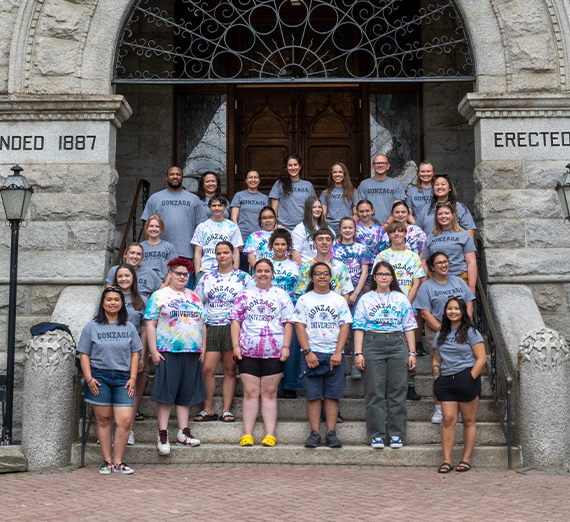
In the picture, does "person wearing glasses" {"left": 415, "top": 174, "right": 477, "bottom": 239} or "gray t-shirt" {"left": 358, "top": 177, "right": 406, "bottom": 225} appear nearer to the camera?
"person wearing glasses" {"left": 415, "top": 174, "right": 477, "bottom": 239}

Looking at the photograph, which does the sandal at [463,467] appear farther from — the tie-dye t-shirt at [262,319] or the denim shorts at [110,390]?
the denim shorts at [110,390]

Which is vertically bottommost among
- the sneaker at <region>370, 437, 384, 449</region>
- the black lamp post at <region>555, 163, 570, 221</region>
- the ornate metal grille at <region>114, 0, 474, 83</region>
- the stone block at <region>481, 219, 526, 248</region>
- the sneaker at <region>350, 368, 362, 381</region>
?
the sneaker at <region>370, 437, 384, 449</region>

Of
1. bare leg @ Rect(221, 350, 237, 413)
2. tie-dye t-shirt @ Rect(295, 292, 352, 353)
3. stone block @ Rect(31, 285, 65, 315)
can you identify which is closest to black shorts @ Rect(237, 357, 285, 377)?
bare leg @ Rect(221, 350, 237, 413)

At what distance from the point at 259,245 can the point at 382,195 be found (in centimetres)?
183

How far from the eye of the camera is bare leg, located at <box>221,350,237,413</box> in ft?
25.9

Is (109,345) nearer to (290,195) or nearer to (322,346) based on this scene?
(322,346)

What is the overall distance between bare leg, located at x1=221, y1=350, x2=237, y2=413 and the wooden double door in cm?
568

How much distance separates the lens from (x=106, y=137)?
9.70 m

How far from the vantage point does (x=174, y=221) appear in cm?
944

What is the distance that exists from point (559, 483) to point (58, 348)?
4.75 metres

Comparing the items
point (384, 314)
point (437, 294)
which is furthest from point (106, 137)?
point (437, 294)

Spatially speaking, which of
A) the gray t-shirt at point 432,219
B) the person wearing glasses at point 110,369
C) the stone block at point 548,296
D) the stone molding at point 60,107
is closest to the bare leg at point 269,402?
the person wearing glasses at point 110,369

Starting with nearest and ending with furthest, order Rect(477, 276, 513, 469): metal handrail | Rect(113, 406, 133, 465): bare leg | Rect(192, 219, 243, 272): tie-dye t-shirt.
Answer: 1. Rect(113, 406, 133, 465): bare leg
2. Rect(477, 276, 513, 469): metal handrail
3. Rect(192, 219, 243, 272): tie-dye t-shirt

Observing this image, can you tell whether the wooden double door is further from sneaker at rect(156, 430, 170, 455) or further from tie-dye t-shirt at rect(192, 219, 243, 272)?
sneaker at rect(156, 430, 170, 455)
